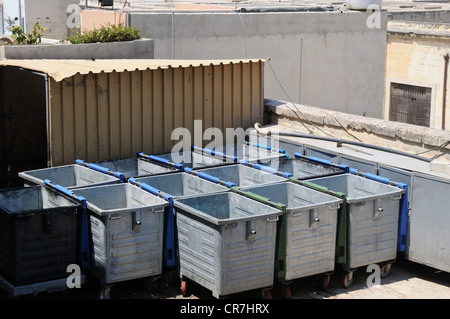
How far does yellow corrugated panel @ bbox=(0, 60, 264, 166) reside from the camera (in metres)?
12.5

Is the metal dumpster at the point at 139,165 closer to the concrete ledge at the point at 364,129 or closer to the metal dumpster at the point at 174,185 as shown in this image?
the metal dumpster at the point at 174,185

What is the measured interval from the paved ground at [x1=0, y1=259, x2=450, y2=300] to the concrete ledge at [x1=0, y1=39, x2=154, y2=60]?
5345 mm

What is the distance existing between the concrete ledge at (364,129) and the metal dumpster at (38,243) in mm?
5382

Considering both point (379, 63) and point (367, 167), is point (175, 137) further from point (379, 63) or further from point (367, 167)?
point (379, 63)

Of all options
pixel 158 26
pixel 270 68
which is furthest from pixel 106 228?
pixel 270 68

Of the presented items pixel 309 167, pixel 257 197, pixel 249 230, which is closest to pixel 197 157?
pixel 309 167

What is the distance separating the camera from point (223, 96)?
14289 mm

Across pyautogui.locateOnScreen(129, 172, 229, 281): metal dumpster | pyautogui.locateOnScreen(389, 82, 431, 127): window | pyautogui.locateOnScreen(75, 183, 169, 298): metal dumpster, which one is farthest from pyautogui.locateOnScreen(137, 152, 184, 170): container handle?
pyautogui.locateOnScreen(389, 82, 431, 127): window

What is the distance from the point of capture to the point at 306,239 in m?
10.4

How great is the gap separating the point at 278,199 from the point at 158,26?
26.3ft

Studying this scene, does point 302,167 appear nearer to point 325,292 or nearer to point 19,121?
point 325,292

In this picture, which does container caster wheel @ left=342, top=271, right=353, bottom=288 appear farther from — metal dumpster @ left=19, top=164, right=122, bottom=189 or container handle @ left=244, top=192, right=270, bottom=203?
metal dumpster @ left=19, top=164, right=122, bottom=189

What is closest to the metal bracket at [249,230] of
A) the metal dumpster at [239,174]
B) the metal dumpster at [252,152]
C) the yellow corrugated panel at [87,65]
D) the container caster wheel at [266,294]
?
the container caster wheel at [266,294]

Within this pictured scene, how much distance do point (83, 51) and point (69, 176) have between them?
11.5 ft
